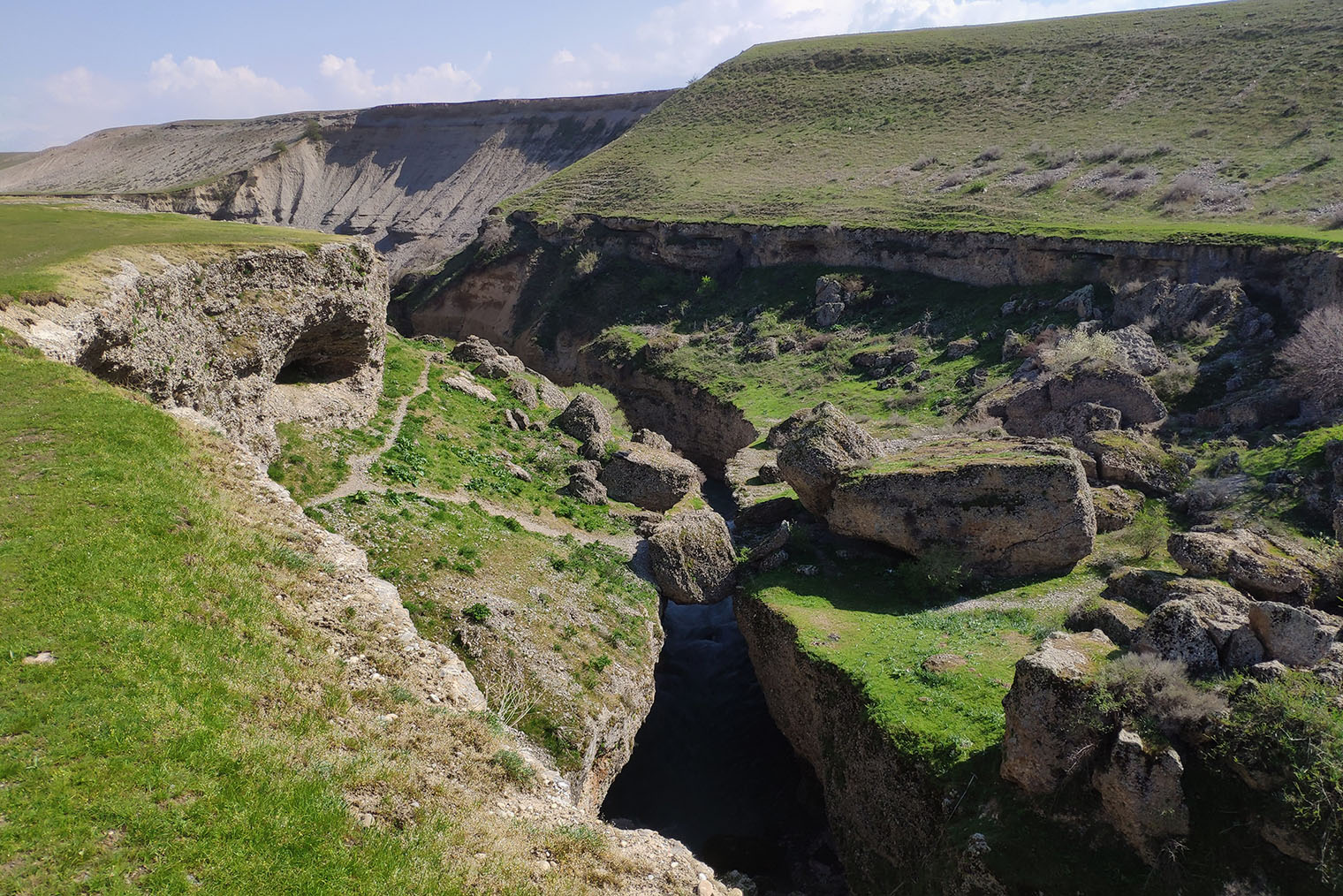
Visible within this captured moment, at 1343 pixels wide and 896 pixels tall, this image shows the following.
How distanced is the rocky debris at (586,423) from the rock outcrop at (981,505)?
30.1 feet

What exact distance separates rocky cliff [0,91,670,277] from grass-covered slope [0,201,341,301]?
52236 mm

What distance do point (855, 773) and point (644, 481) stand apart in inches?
495

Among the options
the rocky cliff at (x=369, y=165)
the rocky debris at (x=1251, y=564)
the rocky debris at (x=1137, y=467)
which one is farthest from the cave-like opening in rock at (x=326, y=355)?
the rocky cliff at (x=369, y=165)

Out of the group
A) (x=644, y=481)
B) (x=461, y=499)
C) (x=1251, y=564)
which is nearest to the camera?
(x=1251, y=564)

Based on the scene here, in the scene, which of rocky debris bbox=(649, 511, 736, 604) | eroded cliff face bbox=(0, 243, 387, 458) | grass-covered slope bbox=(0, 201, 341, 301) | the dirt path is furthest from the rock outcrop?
grass-covered slope bbox=(0, 201, 341, 301)

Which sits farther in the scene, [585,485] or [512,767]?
[585,485]

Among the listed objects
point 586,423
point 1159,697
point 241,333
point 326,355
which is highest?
point 241,333

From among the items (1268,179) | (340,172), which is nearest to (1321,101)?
(1268,179)

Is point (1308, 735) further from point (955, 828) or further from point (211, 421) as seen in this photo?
point (211, 421)

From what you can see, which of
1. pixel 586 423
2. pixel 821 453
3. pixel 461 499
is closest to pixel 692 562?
pixel 821 453

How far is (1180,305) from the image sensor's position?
32312 millimetres

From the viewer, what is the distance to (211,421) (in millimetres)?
14438

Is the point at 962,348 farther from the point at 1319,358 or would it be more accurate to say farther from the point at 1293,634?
the point at 1293,634

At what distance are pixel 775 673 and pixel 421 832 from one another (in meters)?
12.9
